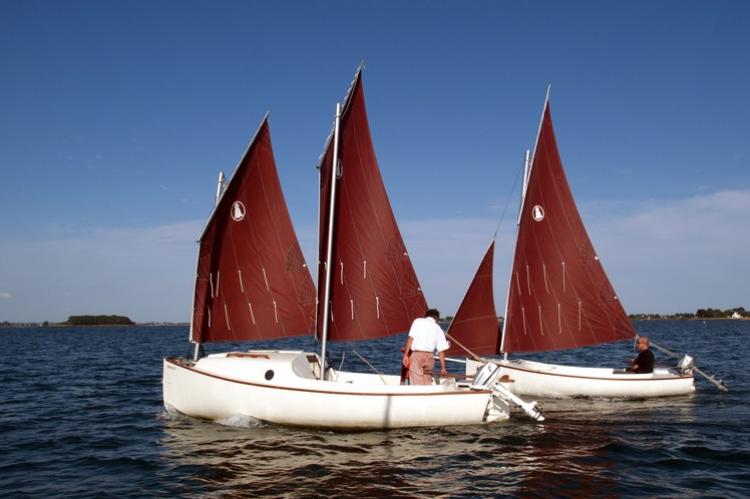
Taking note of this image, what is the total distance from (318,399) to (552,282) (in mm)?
12416

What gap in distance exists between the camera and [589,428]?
16.1m

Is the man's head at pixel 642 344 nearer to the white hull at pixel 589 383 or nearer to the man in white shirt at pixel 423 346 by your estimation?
the white hull at pixel 589 383

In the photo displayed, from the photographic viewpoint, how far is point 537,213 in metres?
23.8

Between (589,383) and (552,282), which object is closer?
(589,383)

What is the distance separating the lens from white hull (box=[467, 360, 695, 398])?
70.7 feet

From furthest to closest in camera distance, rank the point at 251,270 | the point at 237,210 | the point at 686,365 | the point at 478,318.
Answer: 1. the point at 478,318
2. the point at 686,365
3. the point at 251,270
4. the point at 237,210

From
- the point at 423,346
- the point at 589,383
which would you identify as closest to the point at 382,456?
the point at 423,346

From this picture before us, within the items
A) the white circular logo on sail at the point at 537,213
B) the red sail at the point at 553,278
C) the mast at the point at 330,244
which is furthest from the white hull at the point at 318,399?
the white circular logo on sail at the point at 537,213

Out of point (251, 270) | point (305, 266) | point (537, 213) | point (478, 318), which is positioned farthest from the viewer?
point (537, 213)

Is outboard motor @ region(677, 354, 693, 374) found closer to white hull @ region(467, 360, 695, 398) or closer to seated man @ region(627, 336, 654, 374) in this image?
white hull @ region(467, 360, 695, 398)

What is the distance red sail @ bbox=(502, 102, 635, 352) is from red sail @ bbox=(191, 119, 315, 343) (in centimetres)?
951

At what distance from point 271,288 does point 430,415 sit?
6011mm

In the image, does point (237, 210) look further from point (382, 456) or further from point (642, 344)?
point (642, 344)

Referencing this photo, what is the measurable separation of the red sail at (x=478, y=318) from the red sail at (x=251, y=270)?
24.5ft
